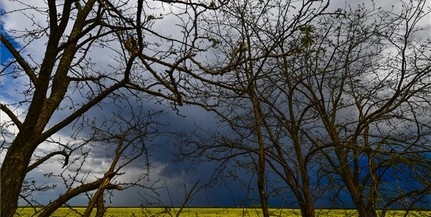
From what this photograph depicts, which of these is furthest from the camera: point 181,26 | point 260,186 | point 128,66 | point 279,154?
point 279,154

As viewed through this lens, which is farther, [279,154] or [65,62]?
[279,154]

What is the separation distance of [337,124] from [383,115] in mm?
1410

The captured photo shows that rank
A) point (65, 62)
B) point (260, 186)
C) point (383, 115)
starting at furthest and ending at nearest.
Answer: point (383, 115)
point (260, 186)
point (65, 62)

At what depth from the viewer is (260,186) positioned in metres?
6.29

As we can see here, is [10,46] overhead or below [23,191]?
overhead

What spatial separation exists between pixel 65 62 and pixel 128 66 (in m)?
1.70

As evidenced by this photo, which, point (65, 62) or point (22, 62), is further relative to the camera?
point (65, 62)

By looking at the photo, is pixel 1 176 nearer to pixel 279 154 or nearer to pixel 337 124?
pixel 279 154

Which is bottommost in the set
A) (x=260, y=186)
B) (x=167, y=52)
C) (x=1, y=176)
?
(x=1, y=176)

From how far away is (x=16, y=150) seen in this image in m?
3.42

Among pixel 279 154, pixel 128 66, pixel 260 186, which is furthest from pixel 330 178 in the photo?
pixel 128 66

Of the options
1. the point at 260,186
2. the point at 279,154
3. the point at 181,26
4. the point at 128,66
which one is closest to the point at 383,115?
the point at 279,154

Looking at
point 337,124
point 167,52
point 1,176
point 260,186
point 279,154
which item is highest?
point 337,124

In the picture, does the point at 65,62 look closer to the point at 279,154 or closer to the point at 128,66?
the point at 128,66
